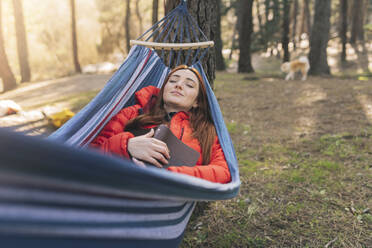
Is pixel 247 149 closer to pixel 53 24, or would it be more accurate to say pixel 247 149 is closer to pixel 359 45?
pixel 359 45

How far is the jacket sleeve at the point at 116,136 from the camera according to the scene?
1464mm

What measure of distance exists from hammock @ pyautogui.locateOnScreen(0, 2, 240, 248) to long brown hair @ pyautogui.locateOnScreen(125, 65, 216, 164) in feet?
1.14

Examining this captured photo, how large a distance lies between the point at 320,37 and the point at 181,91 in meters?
5.50

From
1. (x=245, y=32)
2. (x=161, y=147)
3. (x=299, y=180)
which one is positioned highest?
(x=245, y=32)

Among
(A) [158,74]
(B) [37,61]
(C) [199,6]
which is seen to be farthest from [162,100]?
(B) [37,61]

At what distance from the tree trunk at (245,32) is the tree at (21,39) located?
7.40 m

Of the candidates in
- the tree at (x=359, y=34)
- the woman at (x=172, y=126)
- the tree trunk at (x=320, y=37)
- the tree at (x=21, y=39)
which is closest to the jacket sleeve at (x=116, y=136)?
the woman at (x=172, y=126)

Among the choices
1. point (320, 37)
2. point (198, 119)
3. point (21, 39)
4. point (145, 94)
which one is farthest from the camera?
point (21, 39)

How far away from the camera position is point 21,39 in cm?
991

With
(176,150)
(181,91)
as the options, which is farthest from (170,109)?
(176,150)

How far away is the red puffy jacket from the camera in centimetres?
134

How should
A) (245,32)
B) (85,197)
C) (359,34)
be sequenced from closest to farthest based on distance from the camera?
(85,197) < (245,32) < (359,34)

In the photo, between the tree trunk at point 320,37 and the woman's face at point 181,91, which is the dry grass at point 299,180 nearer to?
the woman's face at point 181,91

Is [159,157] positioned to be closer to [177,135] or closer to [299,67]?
[177,135]
